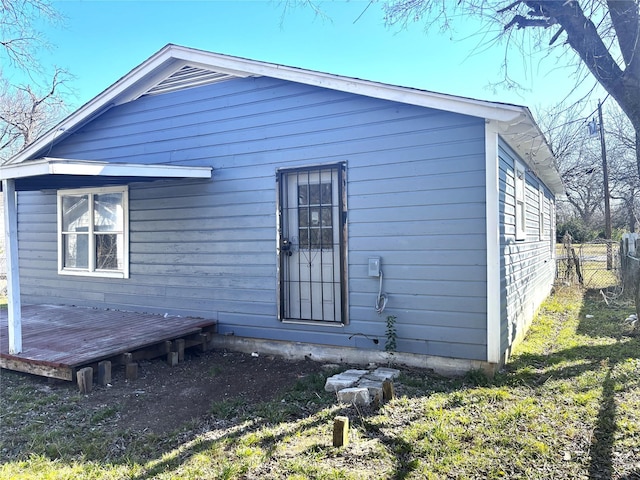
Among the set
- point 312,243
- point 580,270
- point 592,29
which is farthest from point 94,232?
point 580,270

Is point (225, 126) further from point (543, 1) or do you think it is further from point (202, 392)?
point (543, 1)

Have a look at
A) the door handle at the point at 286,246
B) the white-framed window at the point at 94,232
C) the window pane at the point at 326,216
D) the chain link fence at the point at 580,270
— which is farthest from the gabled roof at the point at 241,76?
the chain link fence at the point at 580,270

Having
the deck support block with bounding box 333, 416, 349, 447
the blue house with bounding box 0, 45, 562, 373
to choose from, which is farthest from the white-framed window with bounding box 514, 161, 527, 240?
the deck support block with bounding box 333, 416, 349, 447

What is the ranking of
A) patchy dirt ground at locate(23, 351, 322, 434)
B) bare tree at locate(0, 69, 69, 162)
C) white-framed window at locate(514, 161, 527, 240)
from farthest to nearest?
1. bare tree at locate(0, 69, 69, 162)
2. white-framed window at locate(514, 161, 527, 240)
3. patchy dirt ground at locate(23, 351, 322, 434)

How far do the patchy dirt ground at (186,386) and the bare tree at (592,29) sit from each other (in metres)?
3.79

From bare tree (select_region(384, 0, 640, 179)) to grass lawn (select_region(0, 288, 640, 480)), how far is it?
2054 mm

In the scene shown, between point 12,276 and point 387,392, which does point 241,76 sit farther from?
point 387,392

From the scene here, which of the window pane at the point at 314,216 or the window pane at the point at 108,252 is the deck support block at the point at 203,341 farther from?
the window pane at the point at 108,252

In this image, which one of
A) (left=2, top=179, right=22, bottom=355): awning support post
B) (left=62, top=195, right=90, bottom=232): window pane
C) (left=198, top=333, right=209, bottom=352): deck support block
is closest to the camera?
(left=2, top=179, right=22, bottom=355): awning support post

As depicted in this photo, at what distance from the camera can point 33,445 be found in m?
3.26

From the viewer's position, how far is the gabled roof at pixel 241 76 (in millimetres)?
4570

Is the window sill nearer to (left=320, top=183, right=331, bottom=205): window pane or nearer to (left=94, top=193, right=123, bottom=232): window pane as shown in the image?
(left=94, top=193, right=123, bottom=232): window pane

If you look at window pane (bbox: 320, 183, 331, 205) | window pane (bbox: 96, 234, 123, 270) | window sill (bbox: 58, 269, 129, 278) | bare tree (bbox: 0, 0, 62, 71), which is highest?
bare tree (bbox: 0, 0, 62, 71)

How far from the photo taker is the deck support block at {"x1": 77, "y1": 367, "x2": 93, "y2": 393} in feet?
14.1
